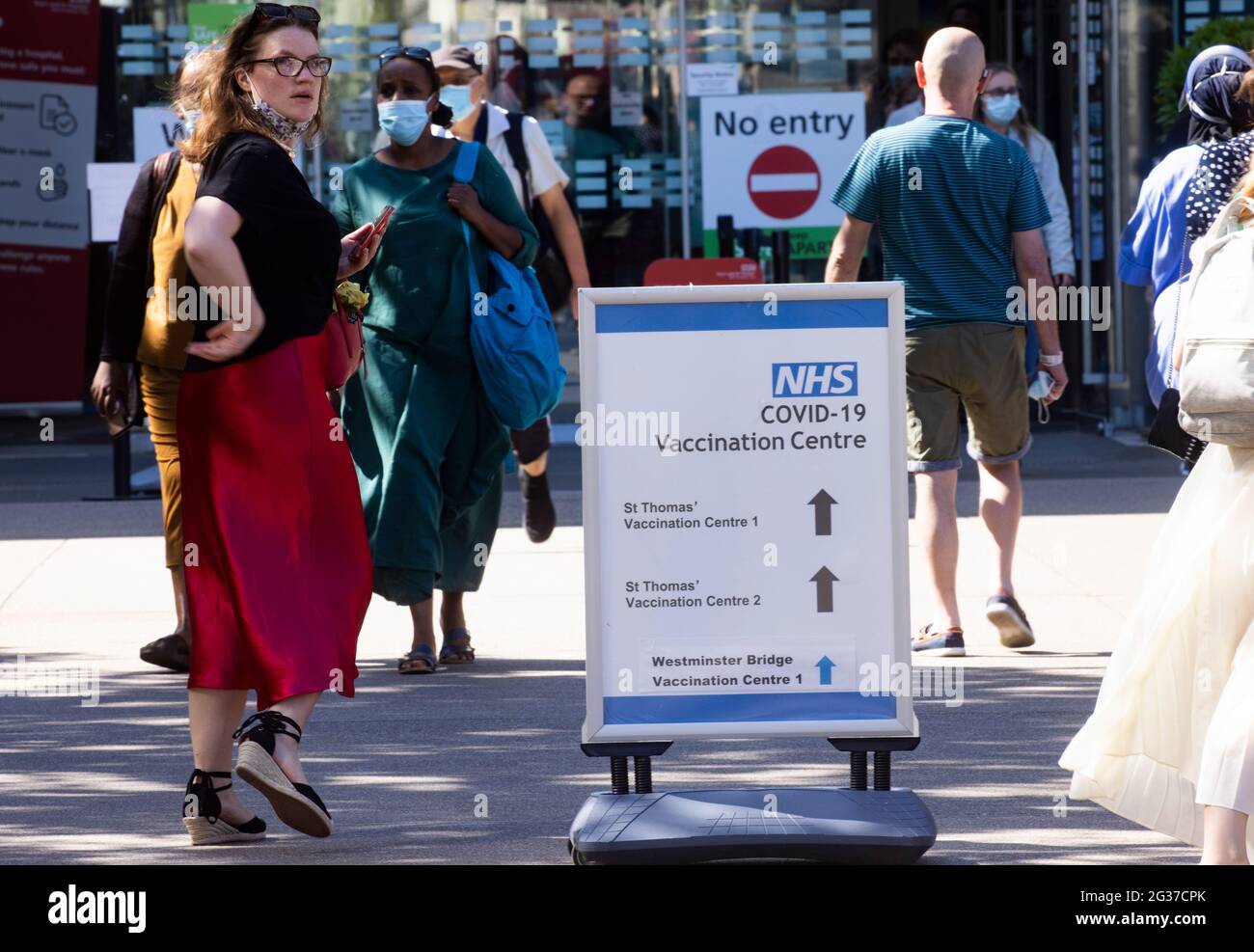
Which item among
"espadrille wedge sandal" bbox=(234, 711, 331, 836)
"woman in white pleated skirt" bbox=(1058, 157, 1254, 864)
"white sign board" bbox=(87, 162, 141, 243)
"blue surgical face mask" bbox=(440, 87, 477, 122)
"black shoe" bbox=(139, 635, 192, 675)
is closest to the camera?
"woman in white pleated skirt" bbox=(1058, 157, 1254, 864)

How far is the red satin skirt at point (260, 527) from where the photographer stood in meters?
5.06

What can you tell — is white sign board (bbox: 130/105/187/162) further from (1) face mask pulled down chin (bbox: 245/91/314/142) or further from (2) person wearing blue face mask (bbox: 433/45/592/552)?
(1) face mask pulled down chin (bbox: 245/91/314/142)

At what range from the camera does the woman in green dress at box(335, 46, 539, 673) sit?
712cm

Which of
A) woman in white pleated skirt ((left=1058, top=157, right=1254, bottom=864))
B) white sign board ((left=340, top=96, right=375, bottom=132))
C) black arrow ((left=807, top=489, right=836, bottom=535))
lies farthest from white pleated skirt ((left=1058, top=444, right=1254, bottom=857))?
white sign board ((left=340, top=96, right=375, bottom=132))

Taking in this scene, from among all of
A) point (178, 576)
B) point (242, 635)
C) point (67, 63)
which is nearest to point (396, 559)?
point (178, 576)

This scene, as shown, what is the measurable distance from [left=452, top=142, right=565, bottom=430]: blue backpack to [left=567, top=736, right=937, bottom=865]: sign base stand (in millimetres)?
2383

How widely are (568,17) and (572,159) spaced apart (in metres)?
0.92

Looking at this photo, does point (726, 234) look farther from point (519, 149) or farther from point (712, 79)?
point (519, 149)

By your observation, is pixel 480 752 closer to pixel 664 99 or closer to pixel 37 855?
pixel 37 855

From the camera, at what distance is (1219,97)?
6.64 meters

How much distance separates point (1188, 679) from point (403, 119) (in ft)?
11.7

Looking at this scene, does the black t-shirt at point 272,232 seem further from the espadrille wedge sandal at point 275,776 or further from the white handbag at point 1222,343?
the white handbag at point 1222,343

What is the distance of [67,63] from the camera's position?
14.5 metres
